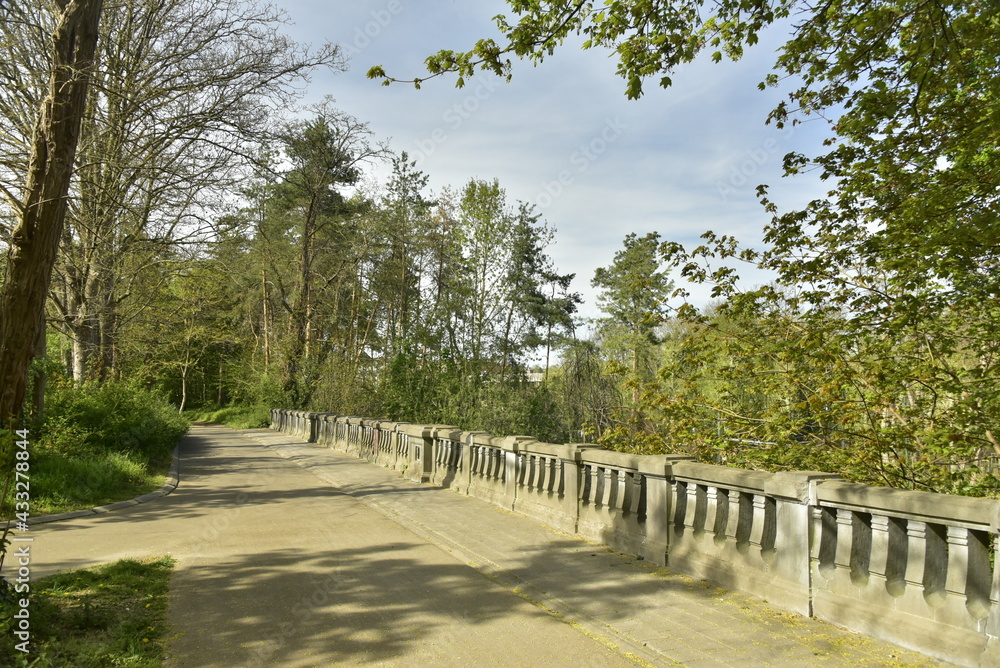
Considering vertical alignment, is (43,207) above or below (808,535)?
above

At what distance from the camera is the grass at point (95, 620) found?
3809 mm

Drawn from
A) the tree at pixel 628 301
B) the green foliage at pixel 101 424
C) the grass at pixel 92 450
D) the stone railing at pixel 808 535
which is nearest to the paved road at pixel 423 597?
the stone railing at pixel 808 535

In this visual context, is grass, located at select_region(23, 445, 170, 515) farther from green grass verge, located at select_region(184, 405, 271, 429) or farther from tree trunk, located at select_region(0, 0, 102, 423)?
green grass verge, located at select_region(184, 405, 271, 429)

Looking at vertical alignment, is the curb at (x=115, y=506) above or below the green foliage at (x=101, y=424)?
below

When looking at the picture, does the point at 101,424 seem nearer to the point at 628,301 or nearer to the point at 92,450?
the point at 92,450

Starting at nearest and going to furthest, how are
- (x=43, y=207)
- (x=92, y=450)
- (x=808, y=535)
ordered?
(x=808, y=535) < (x=43, y=207) < (x=92, y=450)

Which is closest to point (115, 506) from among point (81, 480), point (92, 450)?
point (81, 480)

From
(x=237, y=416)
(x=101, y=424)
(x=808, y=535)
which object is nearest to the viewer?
(x=808, y=535)

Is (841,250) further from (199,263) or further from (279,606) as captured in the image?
(199,263)

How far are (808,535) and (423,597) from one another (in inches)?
120

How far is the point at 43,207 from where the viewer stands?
6.11m

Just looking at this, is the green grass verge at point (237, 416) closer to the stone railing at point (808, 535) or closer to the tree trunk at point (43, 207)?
the tree trunk at point (43, 207)

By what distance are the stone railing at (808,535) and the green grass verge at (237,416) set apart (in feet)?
99.0

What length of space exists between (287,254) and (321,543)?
3350 centimetres
